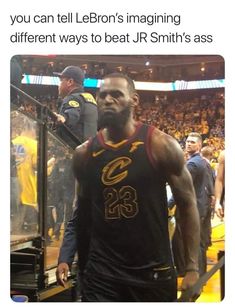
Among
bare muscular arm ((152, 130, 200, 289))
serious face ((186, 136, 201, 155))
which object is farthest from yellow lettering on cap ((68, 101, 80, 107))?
serious face ((186, 136, 201, 155))

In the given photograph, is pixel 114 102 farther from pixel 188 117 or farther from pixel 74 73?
pixel 188 117

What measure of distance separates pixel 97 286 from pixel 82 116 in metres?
0.75

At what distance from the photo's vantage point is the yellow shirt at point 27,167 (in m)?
1.98

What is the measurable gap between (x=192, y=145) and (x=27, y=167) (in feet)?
2.44

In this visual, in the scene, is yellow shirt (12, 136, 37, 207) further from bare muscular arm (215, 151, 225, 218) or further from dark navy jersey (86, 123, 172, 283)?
bare muscular arm (215, 151, 225, 218)

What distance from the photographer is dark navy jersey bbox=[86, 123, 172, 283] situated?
188 cm

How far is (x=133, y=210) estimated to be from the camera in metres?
1.88

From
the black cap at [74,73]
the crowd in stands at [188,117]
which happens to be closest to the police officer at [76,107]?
the black cap at [74,73]

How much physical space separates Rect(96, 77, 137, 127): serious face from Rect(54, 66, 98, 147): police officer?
0.12 feet
